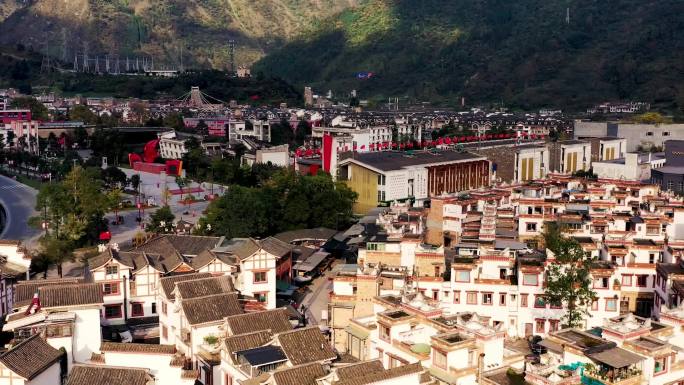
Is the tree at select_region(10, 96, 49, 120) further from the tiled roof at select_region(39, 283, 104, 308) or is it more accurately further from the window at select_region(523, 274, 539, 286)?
the window at select_region(523, 274, 539, 286)

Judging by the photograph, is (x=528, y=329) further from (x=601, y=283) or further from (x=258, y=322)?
(x=258, y=322)

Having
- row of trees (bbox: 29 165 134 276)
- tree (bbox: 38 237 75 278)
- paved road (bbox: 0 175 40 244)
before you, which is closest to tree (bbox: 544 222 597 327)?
tree (bbox: 38 237 75 278)

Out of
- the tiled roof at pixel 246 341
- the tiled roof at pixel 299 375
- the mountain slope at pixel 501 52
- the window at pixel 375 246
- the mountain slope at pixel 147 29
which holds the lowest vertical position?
the tiled roof at pixel 299 375

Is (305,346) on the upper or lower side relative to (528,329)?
upper

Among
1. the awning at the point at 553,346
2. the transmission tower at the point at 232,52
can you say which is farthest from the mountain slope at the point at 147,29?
the awning at the point at 553,346

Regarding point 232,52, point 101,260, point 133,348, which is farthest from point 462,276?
point 232,52

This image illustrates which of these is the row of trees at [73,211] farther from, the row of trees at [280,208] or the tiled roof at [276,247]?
the tiled roof at [276,247]
